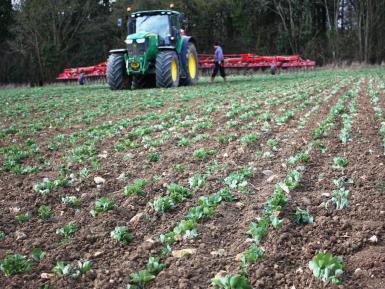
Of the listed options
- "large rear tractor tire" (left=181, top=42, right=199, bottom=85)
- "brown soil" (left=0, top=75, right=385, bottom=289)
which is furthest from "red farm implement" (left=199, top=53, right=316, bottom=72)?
"brown soil" (left=0, top=75, right=385, bottom=289)

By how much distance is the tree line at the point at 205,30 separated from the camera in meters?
33.1

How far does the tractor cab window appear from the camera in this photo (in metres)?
17.4

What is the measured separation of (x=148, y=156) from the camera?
19.7 feet

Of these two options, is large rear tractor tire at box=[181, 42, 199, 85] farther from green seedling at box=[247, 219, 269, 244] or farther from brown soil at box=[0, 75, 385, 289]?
green seedling at box=[247, 219, 269, 244]

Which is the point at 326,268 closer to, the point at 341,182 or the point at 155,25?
the point at 341,182

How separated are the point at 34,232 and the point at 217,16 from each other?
37.9 m

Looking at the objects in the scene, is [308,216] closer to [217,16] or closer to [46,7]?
[46,7]

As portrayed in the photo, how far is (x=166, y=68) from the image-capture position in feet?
53.6

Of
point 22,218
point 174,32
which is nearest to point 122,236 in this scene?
point 22,218

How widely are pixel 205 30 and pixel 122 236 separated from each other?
36.3 metres

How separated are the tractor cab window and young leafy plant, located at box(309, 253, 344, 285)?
50.2 ft

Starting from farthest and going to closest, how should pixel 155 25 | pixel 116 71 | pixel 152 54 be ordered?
1. pixel 155 25
2. pixel 116 71
3. pixel 152 54

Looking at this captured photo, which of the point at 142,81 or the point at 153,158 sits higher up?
the point at 142,81

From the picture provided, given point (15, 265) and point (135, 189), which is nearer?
point (15, 265)
